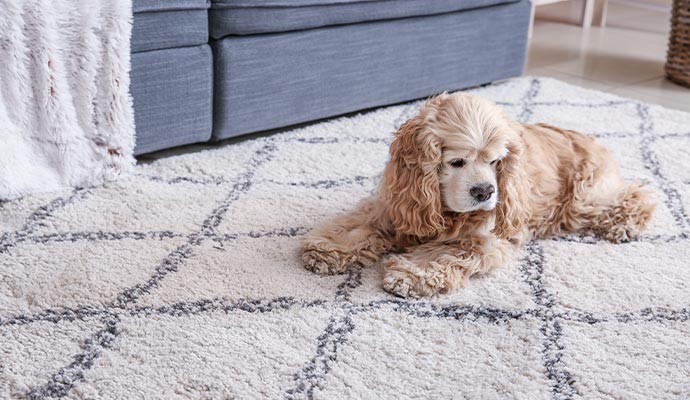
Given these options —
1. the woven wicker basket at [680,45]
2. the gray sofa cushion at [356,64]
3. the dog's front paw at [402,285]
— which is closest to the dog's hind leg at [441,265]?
the dog's front paw at [402,285]

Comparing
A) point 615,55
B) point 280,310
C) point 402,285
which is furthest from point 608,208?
point 615,55

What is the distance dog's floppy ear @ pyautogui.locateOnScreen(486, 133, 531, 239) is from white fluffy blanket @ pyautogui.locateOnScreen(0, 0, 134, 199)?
1.14m

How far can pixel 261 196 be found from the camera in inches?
91.3

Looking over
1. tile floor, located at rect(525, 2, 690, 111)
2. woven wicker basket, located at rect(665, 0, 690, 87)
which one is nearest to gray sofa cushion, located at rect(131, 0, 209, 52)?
tile floor, located at rect(525, 2, 690, 111)

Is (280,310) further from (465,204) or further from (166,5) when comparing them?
(166,5)

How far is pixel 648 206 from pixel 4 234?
5.50 ft

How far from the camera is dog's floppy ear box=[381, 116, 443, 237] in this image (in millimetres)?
1762

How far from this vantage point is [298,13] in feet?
8.84

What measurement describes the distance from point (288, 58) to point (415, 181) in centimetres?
110

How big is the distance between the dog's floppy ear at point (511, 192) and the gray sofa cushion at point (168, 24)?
115 cm

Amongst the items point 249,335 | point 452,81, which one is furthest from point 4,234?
point 452,81

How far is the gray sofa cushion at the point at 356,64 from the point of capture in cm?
265

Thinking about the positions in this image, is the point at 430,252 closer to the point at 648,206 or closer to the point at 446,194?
the point at 446,194

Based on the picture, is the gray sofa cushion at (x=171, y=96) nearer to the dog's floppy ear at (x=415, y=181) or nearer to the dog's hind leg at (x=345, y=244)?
the dog's hind leg at (x=345, y=244)
